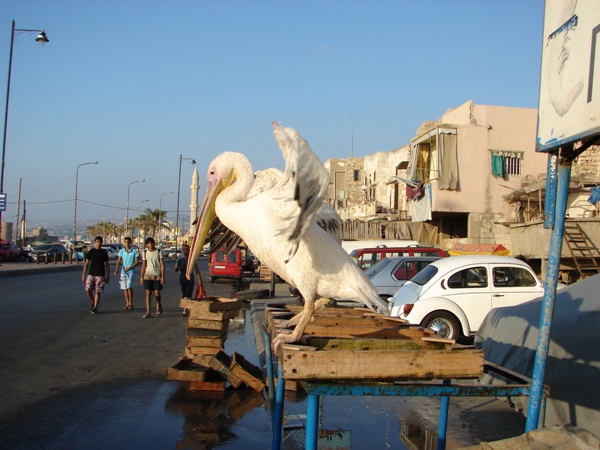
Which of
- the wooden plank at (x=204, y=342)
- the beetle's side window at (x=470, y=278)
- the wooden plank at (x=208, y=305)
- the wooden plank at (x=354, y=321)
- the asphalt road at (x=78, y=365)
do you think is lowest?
the asphalt road at (x=78, y=365)

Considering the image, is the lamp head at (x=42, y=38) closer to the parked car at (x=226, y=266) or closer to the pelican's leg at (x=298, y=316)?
the parked car at (x=226, y=266)

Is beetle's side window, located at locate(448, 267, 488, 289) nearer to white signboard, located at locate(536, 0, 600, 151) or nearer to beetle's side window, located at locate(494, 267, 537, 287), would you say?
beetle's side window, located at locate(494, 267, 537, 287)

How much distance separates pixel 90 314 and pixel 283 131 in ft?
38.2

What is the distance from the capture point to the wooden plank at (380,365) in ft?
9.80

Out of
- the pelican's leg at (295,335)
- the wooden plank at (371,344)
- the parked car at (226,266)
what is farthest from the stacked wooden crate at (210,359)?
the parked car at (226,266)

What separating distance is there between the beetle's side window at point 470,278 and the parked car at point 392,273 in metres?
2.65

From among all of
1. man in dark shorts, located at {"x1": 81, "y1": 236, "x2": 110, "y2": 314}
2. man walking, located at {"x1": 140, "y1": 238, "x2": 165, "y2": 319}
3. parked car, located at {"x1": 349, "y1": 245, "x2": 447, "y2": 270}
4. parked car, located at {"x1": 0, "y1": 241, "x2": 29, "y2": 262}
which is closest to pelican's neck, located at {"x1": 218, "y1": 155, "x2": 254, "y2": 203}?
man walking, located at {"x1": 140, "y1": 238, "x2": 165, "y2": 319}

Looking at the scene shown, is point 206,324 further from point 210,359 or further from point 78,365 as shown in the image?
point 78,365

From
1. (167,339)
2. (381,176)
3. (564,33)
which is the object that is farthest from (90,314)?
(381,176)

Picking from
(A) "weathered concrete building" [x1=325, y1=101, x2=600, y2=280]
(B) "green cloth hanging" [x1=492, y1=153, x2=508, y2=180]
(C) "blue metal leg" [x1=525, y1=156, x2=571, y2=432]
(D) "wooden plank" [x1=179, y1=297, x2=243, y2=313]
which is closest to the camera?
(C) "blue metal leg" [x1=525, y1=156, x2=571, y2=432]

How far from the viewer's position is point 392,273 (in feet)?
44.5

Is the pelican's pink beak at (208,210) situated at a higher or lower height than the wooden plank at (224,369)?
higher

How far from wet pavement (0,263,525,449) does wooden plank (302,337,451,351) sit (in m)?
2.18

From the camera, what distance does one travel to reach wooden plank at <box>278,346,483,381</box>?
299 cm
